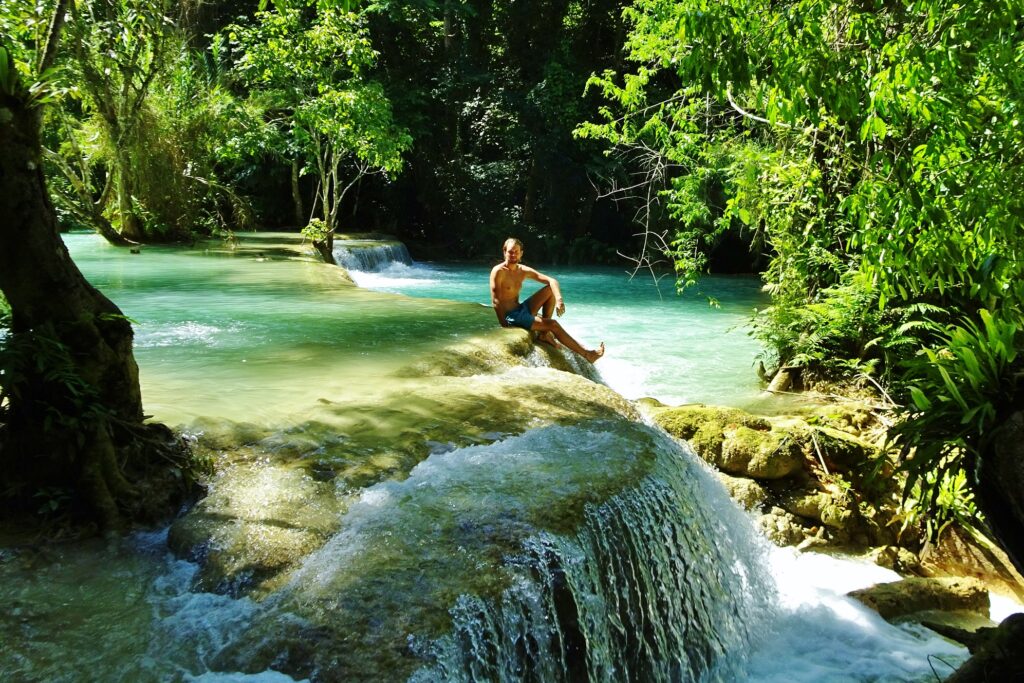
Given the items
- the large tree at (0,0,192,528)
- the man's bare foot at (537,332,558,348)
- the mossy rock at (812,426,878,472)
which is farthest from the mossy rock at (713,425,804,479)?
the large tree at (0,0,192,528)

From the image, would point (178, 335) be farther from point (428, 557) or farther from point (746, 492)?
point (746, 492)

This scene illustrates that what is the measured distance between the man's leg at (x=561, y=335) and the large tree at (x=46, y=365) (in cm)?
516

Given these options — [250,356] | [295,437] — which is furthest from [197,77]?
[295,437]

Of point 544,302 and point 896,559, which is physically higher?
point 544,302

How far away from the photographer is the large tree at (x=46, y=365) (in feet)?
12.1

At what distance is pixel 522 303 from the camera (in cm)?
854

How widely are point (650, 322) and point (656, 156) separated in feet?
17.4

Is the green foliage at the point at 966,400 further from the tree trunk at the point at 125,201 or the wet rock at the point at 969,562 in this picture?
the tree trunk at the point at 125,201

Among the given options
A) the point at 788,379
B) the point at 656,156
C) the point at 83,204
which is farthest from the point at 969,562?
the point at 83,204

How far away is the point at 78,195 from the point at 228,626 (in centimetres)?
1620

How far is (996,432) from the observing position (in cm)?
345

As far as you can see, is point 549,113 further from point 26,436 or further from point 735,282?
point 26,436

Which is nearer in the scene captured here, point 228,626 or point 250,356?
point 228,626

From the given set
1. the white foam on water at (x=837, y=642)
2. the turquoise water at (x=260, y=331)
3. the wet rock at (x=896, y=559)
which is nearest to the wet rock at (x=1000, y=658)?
the white foam on water at (x=837, y=642)
